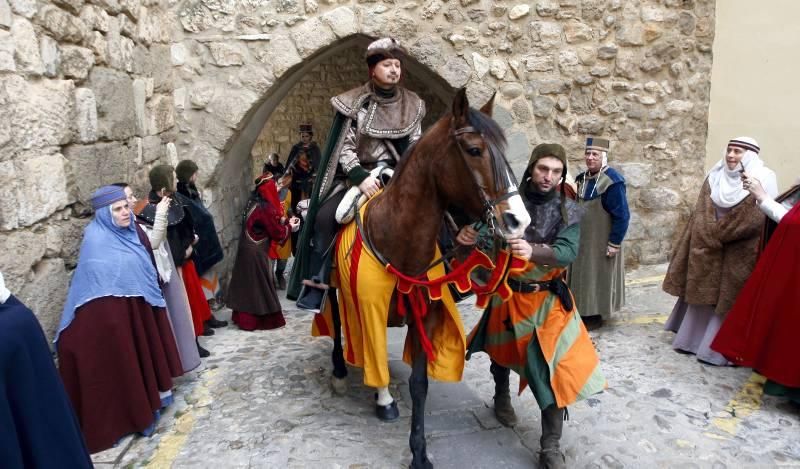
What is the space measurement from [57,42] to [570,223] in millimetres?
3270

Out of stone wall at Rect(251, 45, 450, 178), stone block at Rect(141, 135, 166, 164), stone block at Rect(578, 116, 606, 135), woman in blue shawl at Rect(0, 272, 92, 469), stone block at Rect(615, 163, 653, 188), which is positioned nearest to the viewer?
woman in blue shawl at Rect(0, 272, 92, 469)

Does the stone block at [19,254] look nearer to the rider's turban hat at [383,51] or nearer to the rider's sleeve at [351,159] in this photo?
the rider's sleeve at [351,159]

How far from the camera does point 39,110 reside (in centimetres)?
325

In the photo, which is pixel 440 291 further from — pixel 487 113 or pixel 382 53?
pixel 382 53

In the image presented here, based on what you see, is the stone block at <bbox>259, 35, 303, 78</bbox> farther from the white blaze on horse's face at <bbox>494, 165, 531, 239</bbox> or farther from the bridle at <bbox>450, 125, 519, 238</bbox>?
the white blaze on horse's face at <bbox>494, 165, 531, 239</bbox>

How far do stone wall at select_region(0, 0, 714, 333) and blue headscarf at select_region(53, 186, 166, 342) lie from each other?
23.0 inches

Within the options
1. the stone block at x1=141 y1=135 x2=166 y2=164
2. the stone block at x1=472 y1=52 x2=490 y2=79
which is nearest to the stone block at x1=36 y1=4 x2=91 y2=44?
the stone block at x1=141 y1=135 x2=166 y2=164

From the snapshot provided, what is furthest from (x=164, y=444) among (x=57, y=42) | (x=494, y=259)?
→ (x=57, y=42)

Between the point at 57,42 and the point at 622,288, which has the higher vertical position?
the point at 57,42

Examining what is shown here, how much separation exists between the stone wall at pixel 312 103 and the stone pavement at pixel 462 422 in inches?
334

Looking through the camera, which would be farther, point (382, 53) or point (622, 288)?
point (622, 288)

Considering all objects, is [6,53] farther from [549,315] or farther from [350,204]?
[549,315]

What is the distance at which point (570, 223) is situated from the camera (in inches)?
112

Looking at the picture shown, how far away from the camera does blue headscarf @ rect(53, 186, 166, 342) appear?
3195mm
